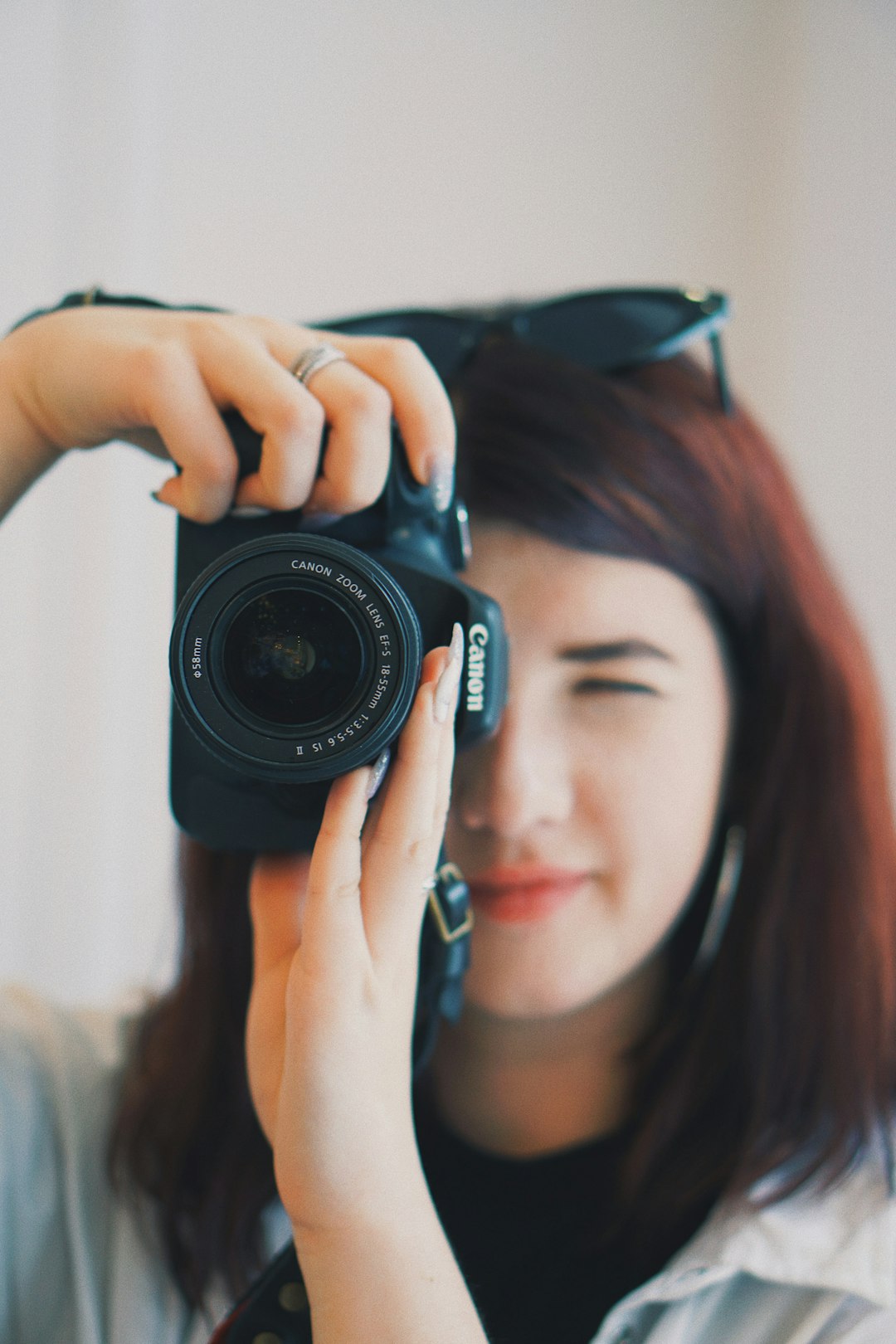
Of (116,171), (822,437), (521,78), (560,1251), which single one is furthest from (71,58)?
(560,1251)

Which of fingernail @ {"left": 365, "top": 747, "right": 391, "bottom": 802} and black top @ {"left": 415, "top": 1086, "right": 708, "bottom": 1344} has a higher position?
fingernail @ {"left": 365, "top": 747, "right": 391, "bottom": 802}

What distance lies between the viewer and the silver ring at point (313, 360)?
531 millimetres

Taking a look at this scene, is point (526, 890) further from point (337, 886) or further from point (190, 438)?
point (190, 438)

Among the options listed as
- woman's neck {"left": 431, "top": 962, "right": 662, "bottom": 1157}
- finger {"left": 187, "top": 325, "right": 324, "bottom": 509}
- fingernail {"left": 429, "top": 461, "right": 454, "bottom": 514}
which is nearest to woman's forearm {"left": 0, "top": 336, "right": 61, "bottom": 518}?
finger {"left": 187, "top": 325, "right": 324, "bottom": 509}

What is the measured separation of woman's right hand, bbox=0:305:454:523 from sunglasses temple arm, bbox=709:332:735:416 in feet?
0.80

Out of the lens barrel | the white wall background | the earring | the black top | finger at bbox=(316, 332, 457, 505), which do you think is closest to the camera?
the lens barrel

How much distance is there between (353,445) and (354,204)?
0.71 meters

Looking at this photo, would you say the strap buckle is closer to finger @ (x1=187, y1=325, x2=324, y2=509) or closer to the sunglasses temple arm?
finger @ (x1=187, y1=325, x2=324, y2=509)

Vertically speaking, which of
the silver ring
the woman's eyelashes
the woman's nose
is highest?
the silver ring

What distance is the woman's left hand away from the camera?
0.45m

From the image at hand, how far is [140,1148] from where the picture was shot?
0.70m

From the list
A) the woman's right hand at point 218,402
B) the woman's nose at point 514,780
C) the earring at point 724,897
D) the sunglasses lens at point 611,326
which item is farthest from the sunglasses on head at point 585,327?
the earring at point 724,897

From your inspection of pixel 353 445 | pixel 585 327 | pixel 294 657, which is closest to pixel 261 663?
pixel 294 657

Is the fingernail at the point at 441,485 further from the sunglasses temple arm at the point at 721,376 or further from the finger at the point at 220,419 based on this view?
the sunglasses temple arm at the point at 721,376
